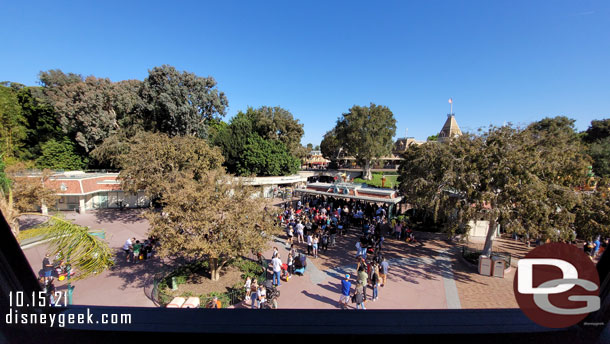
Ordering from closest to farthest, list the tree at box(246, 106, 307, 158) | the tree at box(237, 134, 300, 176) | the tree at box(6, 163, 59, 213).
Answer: the tree at box(6, 163, 59, 213) < the tree at box(237, 134, 300, 176) < the tree at box(246, 106, 307, 158)

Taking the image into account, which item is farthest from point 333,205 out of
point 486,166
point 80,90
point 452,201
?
point 80,90

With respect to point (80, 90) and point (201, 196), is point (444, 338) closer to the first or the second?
point (201, 196)

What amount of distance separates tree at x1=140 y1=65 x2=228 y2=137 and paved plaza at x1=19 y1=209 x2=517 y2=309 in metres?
17.1

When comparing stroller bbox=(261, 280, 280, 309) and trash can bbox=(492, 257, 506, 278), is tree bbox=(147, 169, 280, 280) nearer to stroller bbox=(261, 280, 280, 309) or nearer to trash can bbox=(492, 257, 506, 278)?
stroller bbox=(261, 280, 280, 309)

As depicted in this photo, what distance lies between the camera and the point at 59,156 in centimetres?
2856

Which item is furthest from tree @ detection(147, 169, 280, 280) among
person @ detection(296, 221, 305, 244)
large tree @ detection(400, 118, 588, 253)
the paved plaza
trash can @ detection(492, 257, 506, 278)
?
trash can @ detection(492, 257, 506, 278)

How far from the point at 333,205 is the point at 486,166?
39.0 feet

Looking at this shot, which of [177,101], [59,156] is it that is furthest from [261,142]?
[59,156]

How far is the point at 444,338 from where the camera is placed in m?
1.42

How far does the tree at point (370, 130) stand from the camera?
42656 mm

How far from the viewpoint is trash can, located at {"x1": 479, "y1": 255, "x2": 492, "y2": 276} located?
32.8ft

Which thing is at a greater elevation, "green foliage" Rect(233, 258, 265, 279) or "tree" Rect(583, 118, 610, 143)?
"tree" Rect(583, 118, 610, 143)

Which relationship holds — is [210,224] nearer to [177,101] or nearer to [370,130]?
[177,101]

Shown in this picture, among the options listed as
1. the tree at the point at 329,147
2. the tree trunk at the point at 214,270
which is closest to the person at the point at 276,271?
the tree trunk at the point at 214,270
